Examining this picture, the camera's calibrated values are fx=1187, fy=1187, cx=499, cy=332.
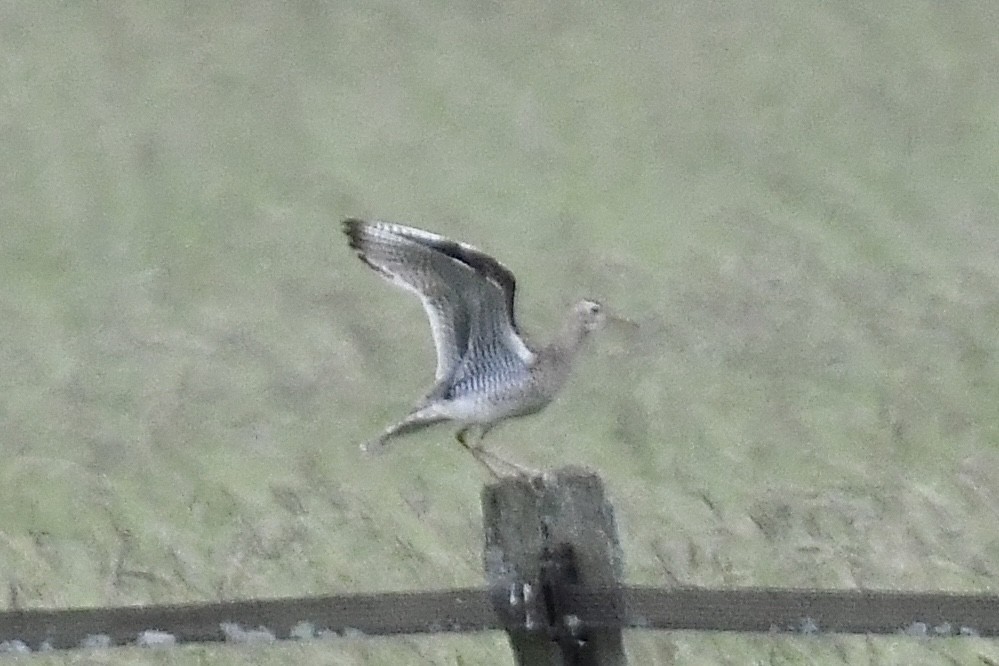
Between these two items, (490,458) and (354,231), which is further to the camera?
(490,458)

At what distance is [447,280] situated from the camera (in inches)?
32.2

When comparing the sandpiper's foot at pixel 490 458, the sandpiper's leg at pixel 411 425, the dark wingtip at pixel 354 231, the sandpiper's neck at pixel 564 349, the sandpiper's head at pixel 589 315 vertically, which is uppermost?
the dark wingtip at pixel 354 231

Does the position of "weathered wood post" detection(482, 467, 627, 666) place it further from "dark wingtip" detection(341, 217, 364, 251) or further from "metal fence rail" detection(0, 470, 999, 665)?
"dark wingtip" detection(341, 217, 364, 251)

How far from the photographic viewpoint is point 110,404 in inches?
78.0

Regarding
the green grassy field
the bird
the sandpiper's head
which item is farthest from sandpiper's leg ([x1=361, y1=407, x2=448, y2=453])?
the green grassy field

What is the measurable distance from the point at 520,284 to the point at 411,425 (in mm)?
1363

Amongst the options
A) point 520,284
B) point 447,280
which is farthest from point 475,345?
point 520,284

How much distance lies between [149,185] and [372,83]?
586 millimetres

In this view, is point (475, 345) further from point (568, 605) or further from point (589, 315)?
point (568, 605)

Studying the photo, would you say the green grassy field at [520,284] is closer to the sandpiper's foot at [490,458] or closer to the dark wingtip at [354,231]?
the sandpiper's foot at [490,458]

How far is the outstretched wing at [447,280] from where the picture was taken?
0.78m

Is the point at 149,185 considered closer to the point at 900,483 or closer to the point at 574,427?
the point at 574,427

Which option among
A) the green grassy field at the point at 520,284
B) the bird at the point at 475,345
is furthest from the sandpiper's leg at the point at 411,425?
the green grassy field at the point at 520,284

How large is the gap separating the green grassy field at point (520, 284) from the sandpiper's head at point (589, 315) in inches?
24.6
